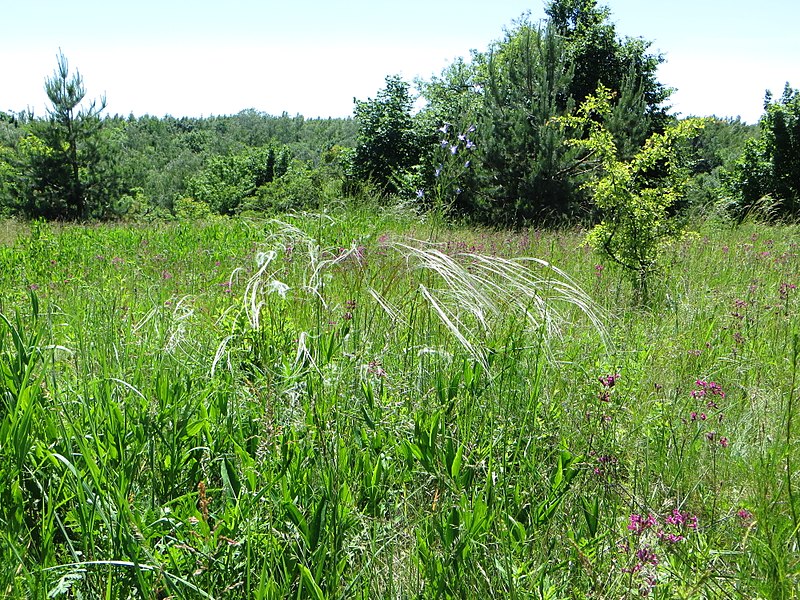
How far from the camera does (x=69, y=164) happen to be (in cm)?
3303

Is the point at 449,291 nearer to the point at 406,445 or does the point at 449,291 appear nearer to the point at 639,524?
the point at 406,445

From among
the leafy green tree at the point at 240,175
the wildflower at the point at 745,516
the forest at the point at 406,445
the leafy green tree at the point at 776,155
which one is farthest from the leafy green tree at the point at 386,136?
the leafy green tree at the point at 240,175

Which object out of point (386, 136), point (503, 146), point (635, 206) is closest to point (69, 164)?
point (386, 136)

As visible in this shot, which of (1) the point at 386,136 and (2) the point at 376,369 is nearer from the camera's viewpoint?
(2) the point at 376,369

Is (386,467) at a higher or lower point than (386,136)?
lower

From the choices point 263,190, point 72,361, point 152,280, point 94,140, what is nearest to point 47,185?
point 94,140

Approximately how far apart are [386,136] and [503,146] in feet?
17.3

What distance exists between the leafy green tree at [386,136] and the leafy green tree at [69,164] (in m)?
19.7

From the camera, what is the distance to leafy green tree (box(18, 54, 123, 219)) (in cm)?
3106

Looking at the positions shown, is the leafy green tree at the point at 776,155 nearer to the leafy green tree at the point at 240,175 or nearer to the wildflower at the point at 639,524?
the wildflower at the point at 639,524

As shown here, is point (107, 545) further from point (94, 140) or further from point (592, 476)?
point (94, 140)

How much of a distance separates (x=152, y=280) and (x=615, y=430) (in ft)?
14.9

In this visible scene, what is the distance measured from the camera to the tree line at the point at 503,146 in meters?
11.5

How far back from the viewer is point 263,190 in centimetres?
5672
